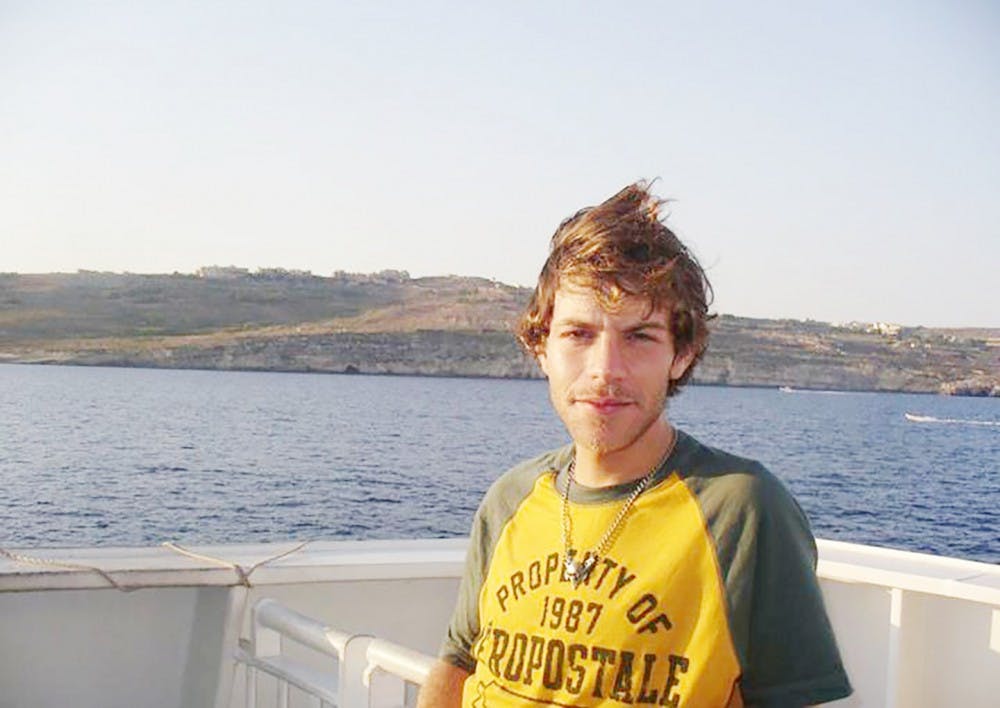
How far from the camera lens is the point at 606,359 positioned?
132 cm

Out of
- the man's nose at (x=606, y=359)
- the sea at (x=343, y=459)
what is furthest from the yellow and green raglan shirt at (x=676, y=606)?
the sea at (x=343, y=459)

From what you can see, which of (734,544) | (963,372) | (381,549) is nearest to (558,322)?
(734,544)

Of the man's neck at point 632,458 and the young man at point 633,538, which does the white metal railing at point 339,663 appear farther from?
the man's neck at point 632,458

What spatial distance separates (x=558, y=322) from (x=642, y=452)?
18 centimetres

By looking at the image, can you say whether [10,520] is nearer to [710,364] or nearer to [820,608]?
[820,608]

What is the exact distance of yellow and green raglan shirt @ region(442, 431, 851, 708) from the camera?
119 centimetres

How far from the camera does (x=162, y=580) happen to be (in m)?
2.61

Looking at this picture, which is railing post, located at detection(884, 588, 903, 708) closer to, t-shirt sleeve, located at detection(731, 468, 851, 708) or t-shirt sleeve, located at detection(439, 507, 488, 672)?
t-shirt sleeve, located at detection(439, 507, 488, 672)

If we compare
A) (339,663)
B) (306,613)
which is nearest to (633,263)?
(339,663)

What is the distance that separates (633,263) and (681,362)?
15cm

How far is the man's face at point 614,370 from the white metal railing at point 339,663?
2.28ft

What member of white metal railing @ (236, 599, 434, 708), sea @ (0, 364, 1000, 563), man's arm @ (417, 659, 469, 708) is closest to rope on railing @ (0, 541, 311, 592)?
white metal railing @ (236, 599, 434, 708)

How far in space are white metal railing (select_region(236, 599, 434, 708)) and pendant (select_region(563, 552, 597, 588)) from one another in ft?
2.09

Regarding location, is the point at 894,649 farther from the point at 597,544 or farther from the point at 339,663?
the point at 597,544
